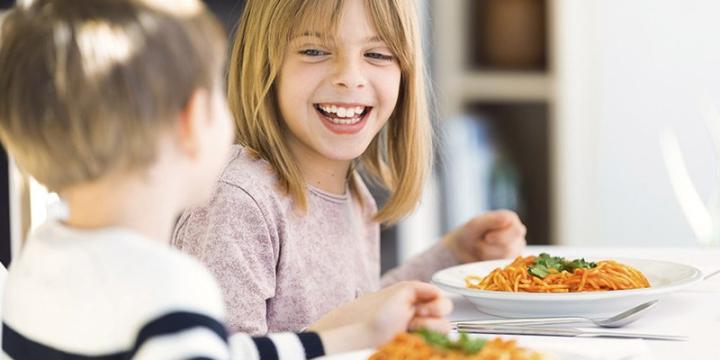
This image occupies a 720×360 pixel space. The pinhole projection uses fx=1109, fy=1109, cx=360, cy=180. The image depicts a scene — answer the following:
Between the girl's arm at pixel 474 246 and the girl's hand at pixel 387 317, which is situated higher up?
the girl's hand at pixel 387 317

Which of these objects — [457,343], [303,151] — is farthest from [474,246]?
[457,343]

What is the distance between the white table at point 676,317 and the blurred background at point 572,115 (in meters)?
1.81

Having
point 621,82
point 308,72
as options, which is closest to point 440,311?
point 308,72

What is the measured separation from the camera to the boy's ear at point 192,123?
847 millimetres

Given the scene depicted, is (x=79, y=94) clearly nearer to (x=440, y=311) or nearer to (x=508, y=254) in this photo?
(x=440, y=311)

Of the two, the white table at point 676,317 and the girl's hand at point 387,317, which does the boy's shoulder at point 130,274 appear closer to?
the girl's hand at point 387,317

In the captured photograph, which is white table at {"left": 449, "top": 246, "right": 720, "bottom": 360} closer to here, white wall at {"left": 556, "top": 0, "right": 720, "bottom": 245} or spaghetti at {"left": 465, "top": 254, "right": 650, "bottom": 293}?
spaghetti at {"left": 465, "top": 254, "right": 650, "bottom": 293}

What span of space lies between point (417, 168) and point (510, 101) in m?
2.55

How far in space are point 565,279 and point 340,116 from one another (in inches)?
16.4

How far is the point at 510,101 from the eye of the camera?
431cm

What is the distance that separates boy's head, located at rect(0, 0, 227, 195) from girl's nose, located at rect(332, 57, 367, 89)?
0.71m

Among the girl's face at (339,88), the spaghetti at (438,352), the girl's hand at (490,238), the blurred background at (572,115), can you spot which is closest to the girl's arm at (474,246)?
the girl's hand at (490,238)

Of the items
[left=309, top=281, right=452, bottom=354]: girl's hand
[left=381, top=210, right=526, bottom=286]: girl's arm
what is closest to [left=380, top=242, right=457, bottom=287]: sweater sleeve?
[left=381, top=210, right=526, bottom=286]: girl's arm

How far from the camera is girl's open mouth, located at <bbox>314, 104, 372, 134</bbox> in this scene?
63.2 inches
